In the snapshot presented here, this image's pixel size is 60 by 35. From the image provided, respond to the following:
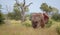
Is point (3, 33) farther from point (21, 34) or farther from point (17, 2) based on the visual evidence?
point (17, 2)

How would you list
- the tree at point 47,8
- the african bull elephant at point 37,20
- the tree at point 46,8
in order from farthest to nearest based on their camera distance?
1. the tree at point 47,8
2. the tree at point 46,8
3. the african bull elephant at point 37,20

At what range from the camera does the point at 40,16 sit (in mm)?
8234

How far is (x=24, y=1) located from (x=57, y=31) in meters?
8.40

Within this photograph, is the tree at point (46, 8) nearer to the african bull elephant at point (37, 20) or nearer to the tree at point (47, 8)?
the tree at point (47, 8)

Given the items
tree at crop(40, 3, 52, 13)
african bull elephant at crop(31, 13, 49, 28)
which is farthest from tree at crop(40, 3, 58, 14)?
african bull elephant at crop(31, 13, 49, 28)

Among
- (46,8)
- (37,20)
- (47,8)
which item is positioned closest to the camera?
(37,20)

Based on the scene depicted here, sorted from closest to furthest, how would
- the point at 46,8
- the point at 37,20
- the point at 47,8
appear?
the point at 37,20
the point at 47,8
the point at 46,8

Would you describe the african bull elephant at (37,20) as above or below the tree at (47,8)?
above

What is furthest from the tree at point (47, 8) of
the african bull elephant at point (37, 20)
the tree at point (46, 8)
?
the african bull elephant at point (37, 20)

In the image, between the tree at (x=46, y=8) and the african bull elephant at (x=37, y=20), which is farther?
the tree at (x=46, y=8)

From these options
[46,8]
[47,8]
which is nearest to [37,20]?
[47,8]

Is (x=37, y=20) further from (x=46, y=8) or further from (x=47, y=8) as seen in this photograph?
(x=46, y=8)

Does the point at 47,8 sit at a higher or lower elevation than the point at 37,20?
lower

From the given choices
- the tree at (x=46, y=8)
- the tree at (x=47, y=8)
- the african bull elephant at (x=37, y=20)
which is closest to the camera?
the african bull elephant at (x=37, y=20)
